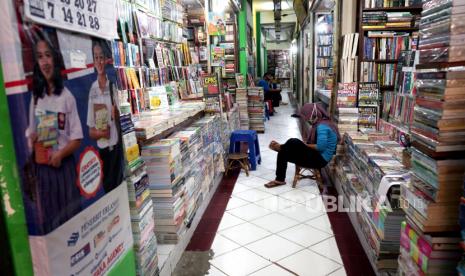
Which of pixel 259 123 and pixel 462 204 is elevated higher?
pixel 462 204

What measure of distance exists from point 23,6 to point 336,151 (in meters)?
3.93

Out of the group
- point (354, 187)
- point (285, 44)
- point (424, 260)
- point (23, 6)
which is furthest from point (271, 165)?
point (285, 44)

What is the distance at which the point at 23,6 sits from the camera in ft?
2.93

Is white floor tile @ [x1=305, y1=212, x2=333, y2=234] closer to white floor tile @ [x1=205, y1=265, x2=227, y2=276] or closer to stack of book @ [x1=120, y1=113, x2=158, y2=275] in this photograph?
white floor tile @ [x1=205, y1=265, x2=227, y2=276]

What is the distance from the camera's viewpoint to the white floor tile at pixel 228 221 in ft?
11.4

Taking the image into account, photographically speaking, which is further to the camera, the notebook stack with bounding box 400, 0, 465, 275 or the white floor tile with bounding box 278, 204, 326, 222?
the white floor tile with bounding box 278, 204, 326, 222

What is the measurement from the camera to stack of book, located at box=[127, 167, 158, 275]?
2.07 metres

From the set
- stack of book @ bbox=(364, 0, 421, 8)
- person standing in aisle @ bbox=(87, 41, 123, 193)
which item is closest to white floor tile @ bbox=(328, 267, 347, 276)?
person standing in aisle @ bbox=(87, 41, 123, 193)

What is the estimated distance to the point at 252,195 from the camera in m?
4.30

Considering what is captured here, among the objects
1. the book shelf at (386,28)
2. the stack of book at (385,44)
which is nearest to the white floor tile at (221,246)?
the book shelf at (386,28)

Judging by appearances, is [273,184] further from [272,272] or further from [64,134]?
[64,134]

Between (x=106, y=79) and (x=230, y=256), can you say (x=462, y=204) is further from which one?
(x=230, y=256)

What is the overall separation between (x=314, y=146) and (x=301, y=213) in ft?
3.11

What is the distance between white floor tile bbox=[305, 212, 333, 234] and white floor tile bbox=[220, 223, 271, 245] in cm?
50
